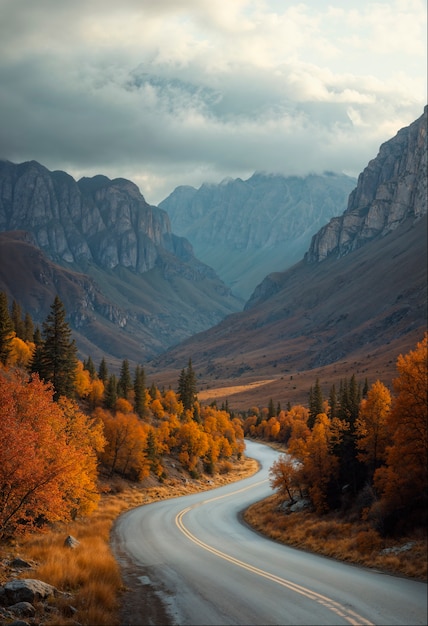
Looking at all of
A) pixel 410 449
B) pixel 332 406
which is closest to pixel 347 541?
Result: pixel 410 449

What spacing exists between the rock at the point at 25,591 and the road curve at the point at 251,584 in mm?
3334

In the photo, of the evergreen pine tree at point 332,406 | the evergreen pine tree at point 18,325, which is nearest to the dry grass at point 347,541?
the evergreen pine tree at point 332,406

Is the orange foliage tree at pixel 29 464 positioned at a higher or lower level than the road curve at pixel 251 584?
higher

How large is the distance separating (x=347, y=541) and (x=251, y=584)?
11675 millimetres

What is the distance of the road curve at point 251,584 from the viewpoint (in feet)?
54.0

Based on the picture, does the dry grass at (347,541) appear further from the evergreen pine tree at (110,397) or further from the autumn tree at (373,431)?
the evergreen pine tree at (110,397)

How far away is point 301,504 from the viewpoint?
4656 centimetres

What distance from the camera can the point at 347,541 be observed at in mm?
30359

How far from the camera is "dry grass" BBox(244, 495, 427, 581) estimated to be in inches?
956

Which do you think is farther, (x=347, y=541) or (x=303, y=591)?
(x=347, y=541)

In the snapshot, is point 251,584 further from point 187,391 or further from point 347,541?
point 187,391

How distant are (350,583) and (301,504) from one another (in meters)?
26.9

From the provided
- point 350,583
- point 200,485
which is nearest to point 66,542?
point 350,583

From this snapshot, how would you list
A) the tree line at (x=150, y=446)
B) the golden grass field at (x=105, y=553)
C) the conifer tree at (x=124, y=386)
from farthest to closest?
the conifer tree at (x=124, y=386) < the tree line at (x=150, y=446) < the golden grass field at (x=105, y=553)
